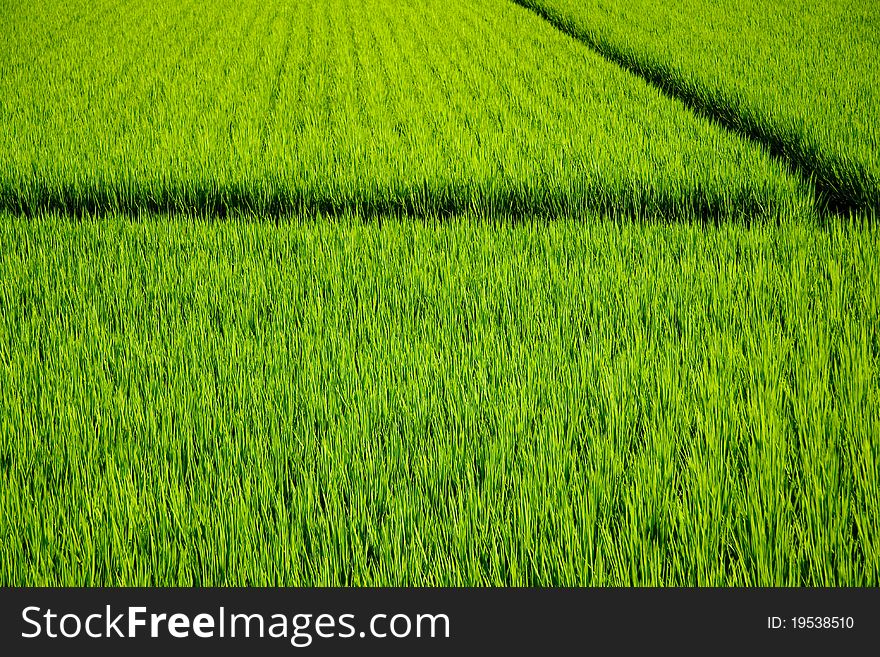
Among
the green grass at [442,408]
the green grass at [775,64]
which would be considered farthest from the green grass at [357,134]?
the green grass at [442,408]

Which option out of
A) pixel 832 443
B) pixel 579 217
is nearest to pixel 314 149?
pixel 579 217

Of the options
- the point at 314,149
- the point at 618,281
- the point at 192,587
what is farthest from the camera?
the point at 314,149

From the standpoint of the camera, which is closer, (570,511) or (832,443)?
(570,511)

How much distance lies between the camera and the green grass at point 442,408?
1096 millimetres

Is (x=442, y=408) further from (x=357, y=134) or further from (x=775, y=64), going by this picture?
(x=775, y=64)

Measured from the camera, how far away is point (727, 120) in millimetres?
3678

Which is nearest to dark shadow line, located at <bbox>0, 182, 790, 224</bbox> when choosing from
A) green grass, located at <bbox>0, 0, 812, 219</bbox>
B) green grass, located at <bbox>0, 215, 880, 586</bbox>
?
green grass, located at <bbox>0, 0, 812, 219</bbox>

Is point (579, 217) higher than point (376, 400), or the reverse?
point (579, 217)

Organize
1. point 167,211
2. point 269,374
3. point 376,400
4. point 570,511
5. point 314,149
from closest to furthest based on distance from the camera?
point 570,511 → point 376,400 → point 269,374 → point 167,211 → point 314,149

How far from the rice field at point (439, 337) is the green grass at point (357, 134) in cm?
2

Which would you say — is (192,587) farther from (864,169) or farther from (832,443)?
(864,169)

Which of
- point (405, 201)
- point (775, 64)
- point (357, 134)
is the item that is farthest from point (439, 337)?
point (775, 64)

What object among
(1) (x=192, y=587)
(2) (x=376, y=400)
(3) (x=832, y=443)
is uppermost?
(2) (x=376, y=400)

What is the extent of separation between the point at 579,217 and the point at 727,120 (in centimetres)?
156
